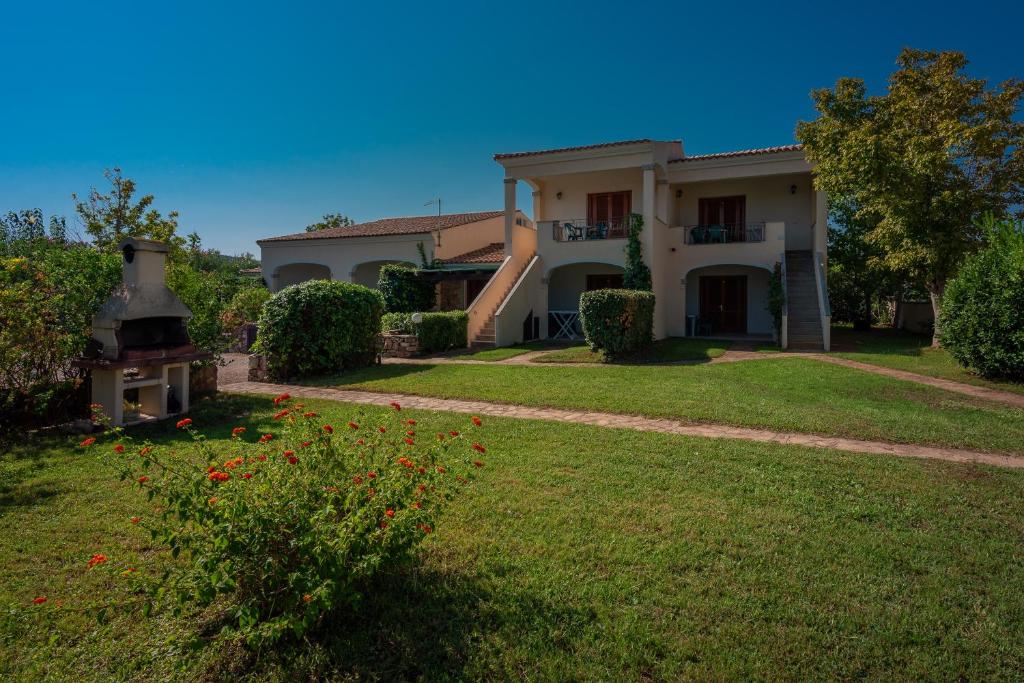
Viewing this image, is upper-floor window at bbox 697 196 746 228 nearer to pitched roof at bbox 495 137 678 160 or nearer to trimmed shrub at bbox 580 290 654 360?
pitched roof at bbox 495 137 678 160

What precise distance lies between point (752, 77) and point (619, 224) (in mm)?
6689

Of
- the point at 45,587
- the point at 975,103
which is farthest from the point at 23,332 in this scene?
the point at 975,103

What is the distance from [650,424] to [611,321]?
7140mm

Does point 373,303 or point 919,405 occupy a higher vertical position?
point 373,303

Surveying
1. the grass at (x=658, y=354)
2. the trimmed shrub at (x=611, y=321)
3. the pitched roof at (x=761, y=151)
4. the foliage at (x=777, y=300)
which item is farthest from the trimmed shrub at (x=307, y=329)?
the pitched roof at (x=761, y=151)

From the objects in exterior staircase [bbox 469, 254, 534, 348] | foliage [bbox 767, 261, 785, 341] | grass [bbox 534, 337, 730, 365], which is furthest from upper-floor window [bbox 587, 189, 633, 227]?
grass [bbox 534, 337, 730, 365]

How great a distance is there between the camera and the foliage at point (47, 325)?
287 inches

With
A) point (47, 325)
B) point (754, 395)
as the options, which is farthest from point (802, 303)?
point (47, 325)

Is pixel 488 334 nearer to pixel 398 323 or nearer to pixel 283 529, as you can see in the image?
pixel 398 323

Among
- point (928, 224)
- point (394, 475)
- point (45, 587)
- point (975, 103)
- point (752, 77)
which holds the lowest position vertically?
point (45, 587)

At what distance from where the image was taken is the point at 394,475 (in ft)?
10.3

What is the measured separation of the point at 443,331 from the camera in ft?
56.4

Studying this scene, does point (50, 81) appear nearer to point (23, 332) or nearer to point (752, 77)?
point (23, 332)

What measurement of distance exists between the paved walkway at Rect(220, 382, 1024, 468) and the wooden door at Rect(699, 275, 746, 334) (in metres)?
14.8
